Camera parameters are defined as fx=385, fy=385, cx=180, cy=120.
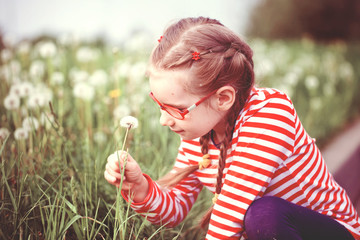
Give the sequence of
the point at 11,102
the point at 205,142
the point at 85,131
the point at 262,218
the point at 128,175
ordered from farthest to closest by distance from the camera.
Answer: the point at 85,131, the point at 11,102, the point at 205,142, the point at 128,175, the point at 262,218

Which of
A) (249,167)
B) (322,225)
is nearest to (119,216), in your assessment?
(249,167)

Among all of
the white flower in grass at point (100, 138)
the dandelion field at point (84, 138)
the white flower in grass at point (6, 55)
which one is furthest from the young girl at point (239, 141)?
the white flower in grass at point (6, 55)

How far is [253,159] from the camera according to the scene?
4.07 feet

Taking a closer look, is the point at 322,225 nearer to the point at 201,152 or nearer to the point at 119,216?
the point at 201,152

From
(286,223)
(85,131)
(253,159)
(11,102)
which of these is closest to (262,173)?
(253,159)

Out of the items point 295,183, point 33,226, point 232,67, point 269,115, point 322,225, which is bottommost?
point 33,226

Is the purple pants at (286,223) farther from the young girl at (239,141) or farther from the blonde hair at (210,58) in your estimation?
the blonde hair at (210,58)

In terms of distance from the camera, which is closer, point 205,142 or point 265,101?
point 265,101

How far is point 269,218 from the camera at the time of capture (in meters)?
1.23

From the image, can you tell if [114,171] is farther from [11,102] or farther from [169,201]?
[11,102]

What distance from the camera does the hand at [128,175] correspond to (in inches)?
50.8

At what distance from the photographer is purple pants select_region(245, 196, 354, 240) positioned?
1.23 meters

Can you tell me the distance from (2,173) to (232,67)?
0.92m

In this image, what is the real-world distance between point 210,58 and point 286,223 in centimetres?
59
